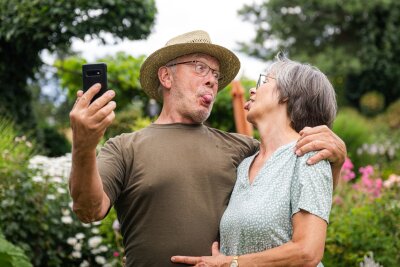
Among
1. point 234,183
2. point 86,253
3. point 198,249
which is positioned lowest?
point 86,253

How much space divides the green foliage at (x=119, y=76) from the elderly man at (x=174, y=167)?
258 inches

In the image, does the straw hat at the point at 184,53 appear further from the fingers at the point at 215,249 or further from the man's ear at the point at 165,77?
the fingers at the point at 215,249

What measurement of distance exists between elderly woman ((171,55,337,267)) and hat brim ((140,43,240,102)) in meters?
0.42

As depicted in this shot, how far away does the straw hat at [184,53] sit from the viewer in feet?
11.0

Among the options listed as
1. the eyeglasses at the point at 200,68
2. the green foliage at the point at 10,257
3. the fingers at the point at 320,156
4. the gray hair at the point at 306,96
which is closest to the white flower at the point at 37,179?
the green foliage at the point at 10,257


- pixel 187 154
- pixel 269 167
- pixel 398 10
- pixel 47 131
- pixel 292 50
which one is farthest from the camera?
pixel 292 50

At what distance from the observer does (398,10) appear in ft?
79.7

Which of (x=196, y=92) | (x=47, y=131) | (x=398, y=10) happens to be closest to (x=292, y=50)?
(x=398, y=10)

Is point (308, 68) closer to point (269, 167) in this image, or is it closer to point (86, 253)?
point (269, 167)

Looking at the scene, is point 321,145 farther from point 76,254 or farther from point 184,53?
point 76,254

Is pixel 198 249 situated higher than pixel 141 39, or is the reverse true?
pixel 141 39

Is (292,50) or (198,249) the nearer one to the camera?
(198,249)

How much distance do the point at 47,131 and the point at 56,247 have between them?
5.42 meters

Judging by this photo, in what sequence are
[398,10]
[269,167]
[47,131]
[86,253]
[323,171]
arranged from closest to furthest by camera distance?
[323,171] < [269,167] < [86,253] < [47,131] < [398,10]
